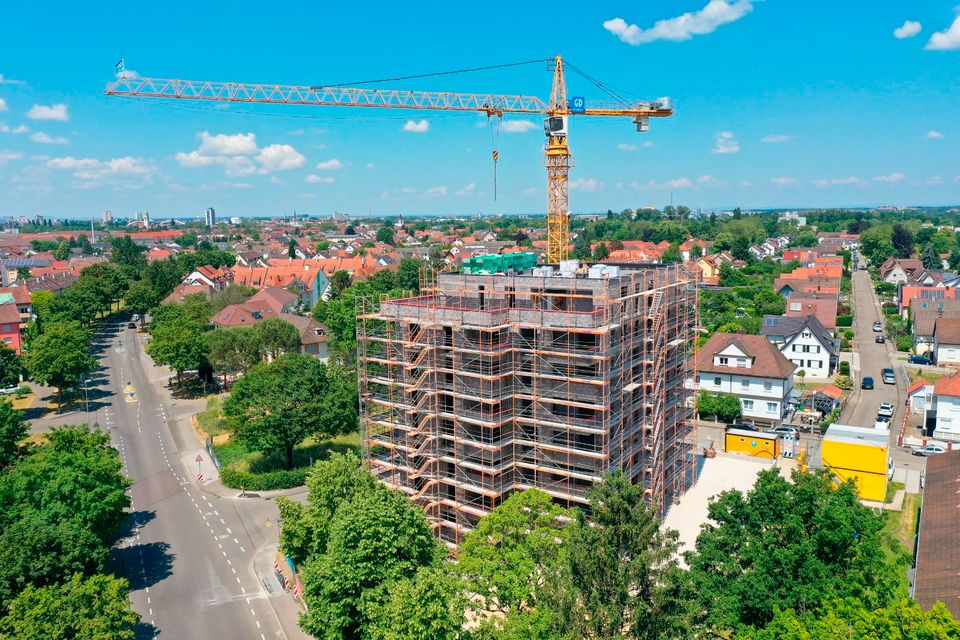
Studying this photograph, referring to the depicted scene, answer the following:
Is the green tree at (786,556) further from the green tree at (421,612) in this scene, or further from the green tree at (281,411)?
the green tree at (281,411)

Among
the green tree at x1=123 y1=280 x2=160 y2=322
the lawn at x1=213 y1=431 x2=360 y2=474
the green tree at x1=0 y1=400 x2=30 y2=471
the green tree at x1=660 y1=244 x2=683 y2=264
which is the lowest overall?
the lawn at x1=213 y1=431 x2=360 y2=474

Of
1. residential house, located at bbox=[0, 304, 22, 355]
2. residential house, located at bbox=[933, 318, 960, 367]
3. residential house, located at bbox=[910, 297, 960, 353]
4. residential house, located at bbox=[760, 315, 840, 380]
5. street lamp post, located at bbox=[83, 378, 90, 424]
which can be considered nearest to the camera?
street lamp post, located at bbox=[83, 378, 90, 424]

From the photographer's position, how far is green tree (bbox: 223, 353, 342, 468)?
47.6 metres

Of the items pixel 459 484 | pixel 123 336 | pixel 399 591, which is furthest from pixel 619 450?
pixel 123 336

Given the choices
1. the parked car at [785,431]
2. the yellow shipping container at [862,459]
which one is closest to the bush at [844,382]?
the parked car at [785,431]

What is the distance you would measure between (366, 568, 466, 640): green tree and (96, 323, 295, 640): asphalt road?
33.1ft

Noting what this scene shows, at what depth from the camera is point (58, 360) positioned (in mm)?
66375

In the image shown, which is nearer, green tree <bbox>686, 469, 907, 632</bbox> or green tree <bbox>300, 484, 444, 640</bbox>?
green tree <bbox>686, 469, 907, 632</bbox>

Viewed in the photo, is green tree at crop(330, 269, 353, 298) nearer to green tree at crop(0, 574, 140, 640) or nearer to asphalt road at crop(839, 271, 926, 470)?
asphalt road at crop(839, 271, 926, 470)

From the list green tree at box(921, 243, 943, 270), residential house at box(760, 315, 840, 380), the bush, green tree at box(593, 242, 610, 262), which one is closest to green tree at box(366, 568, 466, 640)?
the bush

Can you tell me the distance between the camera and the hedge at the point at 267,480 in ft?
158

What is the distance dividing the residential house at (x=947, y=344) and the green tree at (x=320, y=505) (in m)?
72.6

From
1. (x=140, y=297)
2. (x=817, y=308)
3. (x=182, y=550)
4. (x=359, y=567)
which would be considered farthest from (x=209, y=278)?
(x=359, y=567)

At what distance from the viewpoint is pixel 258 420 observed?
47.9m
